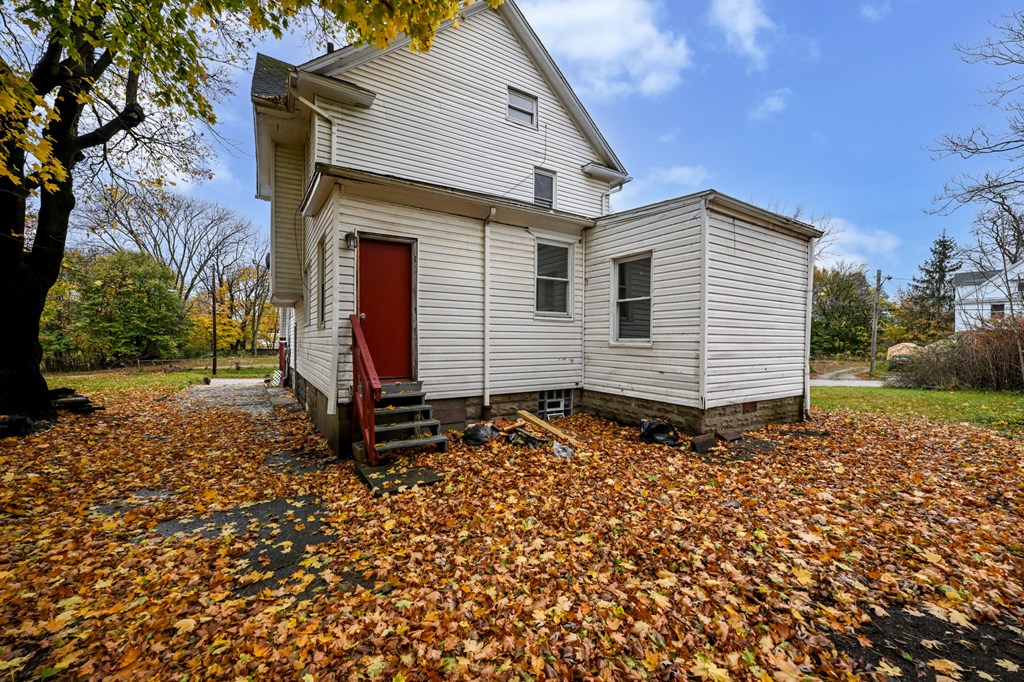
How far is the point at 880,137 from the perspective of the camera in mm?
15039

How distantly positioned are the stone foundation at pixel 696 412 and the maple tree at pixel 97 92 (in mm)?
6700

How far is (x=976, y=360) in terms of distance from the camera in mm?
12727

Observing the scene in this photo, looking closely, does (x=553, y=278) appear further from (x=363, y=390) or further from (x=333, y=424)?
(x=333, y=424)

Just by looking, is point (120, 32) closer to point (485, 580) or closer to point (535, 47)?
point (485, 580)

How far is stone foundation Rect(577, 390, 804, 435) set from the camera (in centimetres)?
673

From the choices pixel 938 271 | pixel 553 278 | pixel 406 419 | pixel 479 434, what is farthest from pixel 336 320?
pixel 938 271

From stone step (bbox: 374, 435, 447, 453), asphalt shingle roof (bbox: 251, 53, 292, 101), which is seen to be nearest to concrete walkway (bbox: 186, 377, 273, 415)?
stone step (bbox: 374, 435, 447, 453)

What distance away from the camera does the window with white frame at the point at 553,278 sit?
8.38m

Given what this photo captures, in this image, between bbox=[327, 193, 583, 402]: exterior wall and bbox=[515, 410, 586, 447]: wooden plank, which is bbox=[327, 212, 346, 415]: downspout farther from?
bbox=[515, 410, 586, 447]: wooden plank

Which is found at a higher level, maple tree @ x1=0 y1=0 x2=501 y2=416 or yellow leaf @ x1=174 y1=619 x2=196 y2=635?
maple tree @ x1=0 y1=0 x2=501 y2=416

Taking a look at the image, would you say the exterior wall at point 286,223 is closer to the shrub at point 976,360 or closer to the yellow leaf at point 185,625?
the yellow leaf at point 185,625

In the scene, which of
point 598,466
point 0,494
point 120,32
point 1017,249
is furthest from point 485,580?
point 1017,249

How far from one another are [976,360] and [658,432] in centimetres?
1404

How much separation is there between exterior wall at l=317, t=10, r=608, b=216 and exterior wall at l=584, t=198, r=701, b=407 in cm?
352
